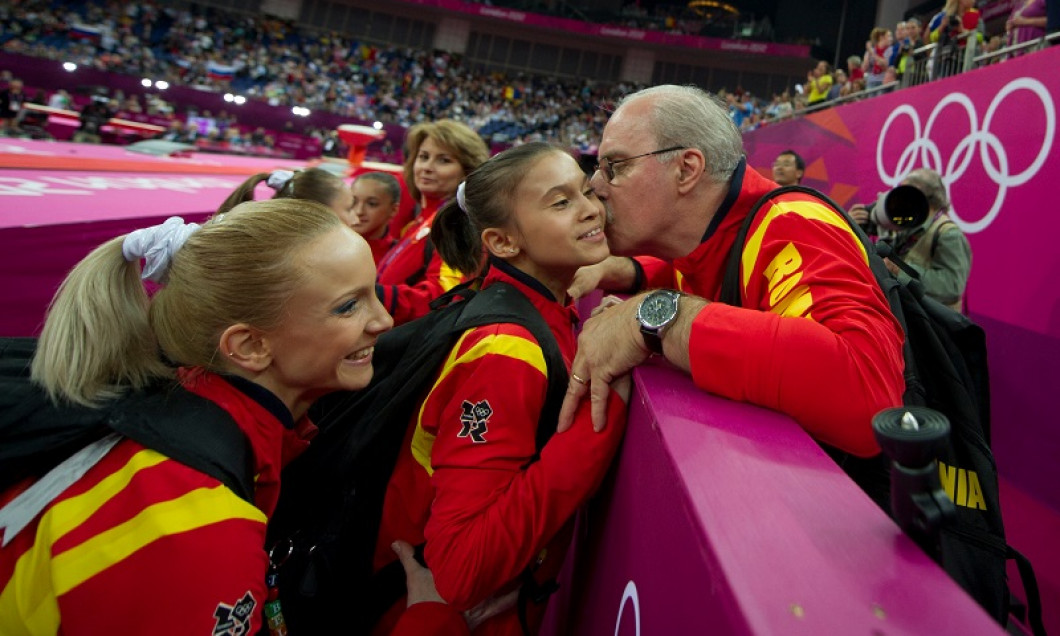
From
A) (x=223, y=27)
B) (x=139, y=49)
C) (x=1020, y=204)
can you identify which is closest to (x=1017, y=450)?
(x=1020, y=204)

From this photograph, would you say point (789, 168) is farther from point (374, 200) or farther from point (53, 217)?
point (53, 217)

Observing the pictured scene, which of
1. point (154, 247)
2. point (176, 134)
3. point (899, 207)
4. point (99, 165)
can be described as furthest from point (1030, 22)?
point (176, 134)

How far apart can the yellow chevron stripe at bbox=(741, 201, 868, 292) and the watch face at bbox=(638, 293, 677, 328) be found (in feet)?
1.04

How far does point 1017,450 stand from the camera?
3.33 metres

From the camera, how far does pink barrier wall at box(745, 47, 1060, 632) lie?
3.14 metres

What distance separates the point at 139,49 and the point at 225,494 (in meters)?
28.2

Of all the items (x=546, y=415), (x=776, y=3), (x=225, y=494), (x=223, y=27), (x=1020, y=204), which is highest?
(x=776, y=3)

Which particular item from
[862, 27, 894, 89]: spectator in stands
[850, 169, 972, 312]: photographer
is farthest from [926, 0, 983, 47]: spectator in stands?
[850, 169, 972, 312]: photographer

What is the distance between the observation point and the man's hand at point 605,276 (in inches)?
73.3

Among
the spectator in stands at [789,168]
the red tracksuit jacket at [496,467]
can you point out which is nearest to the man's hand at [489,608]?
the red tracksuit jacket at [496,467]

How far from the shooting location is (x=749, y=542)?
1.81 ft

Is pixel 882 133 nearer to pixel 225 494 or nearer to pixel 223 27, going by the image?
pixel 225 494

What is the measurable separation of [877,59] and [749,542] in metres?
9.57

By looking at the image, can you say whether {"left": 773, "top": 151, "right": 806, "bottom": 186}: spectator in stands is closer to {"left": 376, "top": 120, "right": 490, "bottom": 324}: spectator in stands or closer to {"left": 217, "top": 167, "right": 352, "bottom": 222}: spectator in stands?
{"left": 376, "top": 120, "right": 490, "bottom": 324}: spectator in stands
